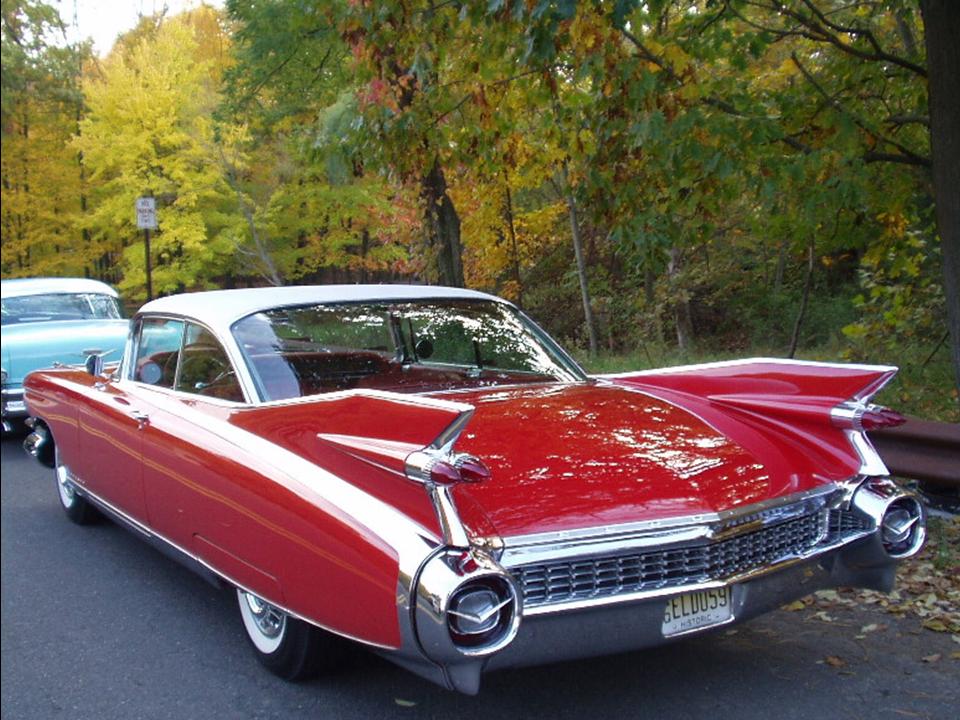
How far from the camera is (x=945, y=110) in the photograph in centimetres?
576

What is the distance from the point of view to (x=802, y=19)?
7.07 meters

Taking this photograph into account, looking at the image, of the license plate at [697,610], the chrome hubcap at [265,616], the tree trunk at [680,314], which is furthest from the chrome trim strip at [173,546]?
the tree trunk at [680,314]

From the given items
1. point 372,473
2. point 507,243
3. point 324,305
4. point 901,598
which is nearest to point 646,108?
point 324,305

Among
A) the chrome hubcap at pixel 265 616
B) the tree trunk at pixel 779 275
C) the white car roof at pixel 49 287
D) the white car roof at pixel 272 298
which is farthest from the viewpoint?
the tree trunk at pixel 779 275

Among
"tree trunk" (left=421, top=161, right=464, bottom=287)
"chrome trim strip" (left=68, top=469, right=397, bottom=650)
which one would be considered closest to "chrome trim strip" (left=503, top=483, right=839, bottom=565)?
"chrome trim strip" (left=68, top=469, right=397, bottom=650)

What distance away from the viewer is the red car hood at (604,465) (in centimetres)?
315

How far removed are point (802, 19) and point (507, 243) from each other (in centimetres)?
863

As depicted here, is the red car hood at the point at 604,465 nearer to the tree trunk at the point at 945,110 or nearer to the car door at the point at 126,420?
the car door at the point at 126,420

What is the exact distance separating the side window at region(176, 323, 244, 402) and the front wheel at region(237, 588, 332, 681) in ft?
2.99

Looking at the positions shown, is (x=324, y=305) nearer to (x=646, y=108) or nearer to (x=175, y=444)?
(x=175, y=444)

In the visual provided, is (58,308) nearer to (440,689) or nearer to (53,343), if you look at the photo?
(53,343)

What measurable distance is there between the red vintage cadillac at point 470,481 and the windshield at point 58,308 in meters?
7.05

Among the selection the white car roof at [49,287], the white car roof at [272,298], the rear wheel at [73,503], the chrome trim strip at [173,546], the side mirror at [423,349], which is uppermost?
the white car roof at [272,298]

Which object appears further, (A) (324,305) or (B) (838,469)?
(A) (324,305)
